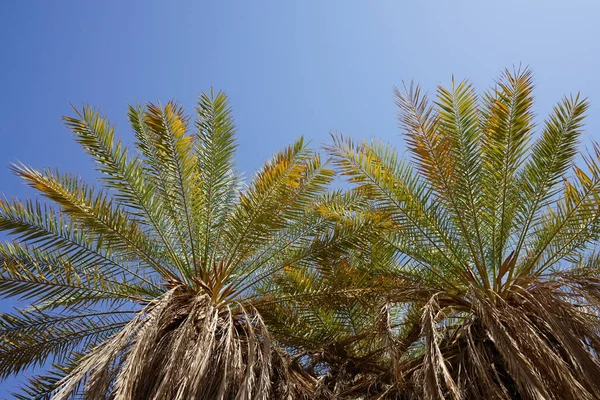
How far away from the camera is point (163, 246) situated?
885 centimetres

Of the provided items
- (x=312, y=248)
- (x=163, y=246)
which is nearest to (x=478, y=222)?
(x=312, y=248)

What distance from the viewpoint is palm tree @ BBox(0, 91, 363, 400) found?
775cm

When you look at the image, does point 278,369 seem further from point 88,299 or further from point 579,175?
point 579,175

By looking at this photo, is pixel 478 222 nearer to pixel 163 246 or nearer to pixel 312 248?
pixel 312 248

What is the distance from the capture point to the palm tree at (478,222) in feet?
24.2

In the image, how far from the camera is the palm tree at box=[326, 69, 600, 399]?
7.39 metres

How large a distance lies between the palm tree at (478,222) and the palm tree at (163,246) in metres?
0.90

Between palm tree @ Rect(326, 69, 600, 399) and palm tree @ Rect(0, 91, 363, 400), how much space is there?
0.90m

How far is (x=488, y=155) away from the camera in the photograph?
27.6 feet

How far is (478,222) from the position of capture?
841 centimetres

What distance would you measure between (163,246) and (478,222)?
4385mm

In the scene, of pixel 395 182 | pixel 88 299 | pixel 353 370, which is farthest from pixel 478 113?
pixel 88 299

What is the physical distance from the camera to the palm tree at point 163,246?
775 centimetres

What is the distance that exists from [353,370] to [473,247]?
2.53 meters
